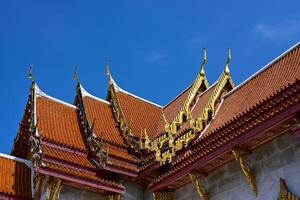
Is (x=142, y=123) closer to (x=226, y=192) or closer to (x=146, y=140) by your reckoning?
(x=146, y=140)

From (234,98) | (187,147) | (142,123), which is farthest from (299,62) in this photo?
(142,123)

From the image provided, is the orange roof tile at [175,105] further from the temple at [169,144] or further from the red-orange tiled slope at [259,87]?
the red-orange tiled slope at [259,87]

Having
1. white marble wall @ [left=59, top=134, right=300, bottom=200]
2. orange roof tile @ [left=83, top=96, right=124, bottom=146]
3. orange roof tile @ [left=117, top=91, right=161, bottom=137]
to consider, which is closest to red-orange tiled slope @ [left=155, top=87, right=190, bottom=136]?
orange roof tile @ [left=117, top=91, right=161, bottom=137]

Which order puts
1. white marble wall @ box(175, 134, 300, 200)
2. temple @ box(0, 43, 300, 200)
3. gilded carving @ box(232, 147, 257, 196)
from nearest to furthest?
white marble wall @ box(175, 134, 300, 200) < temple @ box(0, 43, 300, 200) < gilded carving @ box(232, 147, 257, 196)

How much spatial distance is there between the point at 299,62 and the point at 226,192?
144 inches

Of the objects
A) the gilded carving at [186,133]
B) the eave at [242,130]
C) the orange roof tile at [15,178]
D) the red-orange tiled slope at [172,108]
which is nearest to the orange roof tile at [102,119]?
the gilded carving at [186,133]

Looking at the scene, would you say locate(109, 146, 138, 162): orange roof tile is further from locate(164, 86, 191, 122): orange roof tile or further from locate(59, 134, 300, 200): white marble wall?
locate(164, 86, 191, 122): orange roof tile

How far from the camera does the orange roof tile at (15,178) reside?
→ 464 inches

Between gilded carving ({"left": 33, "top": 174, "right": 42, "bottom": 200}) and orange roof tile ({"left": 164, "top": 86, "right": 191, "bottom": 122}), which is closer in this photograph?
gilded carving ({"left": 33, "top": 174, "right": 42, "bottom": 200})

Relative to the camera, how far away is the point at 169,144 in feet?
40.6

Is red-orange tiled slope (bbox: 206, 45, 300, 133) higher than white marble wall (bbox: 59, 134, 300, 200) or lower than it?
higher

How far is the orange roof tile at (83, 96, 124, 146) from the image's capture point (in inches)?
555

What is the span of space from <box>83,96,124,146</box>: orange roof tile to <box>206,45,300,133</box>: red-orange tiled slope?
3.01 m

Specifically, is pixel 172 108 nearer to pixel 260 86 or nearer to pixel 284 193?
pixel 260 86
